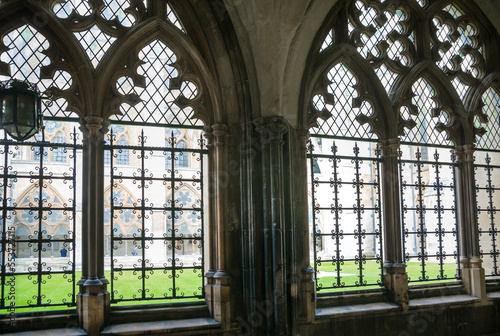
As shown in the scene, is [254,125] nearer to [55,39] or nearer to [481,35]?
[55,39]

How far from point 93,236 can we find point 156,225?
947cm

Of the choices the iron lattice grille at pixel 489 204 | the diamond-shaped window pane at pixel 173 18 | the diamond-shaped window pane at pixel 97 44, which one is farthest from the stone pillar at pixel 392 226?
the diamond-shaped window pane at pixel 97 44

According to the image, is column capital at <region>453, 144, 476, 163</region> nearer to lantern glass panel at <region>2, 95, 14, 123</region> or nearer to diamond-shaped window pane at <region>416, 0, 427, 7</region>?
diamond-shaped window pane at <region>416, 0, 427, 7</region>

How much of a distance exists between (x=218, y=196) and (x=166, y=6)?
215 cm

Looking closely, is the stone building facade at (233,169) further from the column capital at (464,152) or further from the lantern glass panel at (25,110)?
the lantern glass panel at (25,110)

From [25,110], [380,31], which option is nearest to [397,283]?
[380,31]

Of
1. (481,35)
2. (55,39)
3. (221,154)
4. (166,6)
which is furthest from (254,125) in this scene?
(481,35)

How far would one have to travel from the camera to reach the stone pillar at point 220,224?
4.93m

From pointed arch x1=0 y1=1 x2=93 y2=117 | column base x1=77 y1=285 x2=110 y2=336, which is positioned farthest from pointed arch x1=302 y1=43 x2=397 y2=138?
column base x1=77 y1=285 x2=110 y2=336

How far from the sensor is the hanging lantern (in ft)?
12.6

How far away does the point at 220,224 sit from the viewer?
16.6 feet

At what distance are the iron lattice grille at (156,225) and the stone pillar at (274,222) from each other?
778 millimetres

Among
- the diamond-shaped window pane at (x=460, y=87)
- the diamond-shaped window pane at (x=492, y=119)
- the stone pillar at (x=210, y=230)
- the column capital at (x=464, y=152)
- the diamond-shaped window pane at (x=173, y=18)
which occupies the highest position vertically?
the diamond-shaped window pane at (x=173, y=18)

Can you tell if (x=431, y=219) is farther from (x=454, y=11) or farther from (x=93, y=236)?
(x=93, y=236)
